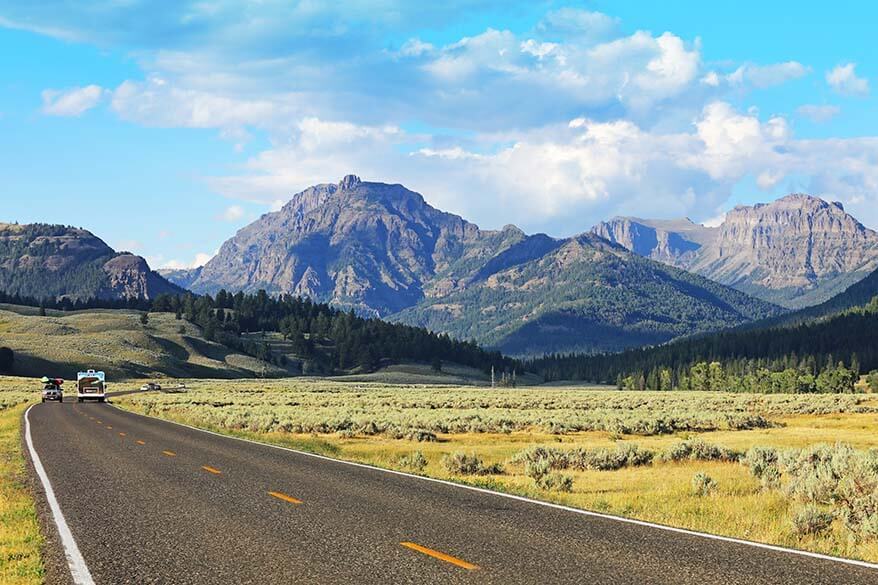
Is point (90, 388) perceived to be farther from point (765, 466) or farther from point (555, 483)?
point (765, 466)

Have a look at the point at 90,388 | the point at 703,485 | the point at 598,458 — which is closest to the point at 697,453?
the point at 598,458

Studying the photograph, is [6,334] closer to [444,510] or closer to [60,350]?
[60,350]

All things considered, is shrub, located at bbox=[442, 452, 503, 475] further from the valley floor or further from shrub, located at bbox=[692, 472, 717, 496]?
shrub, located at bbox=[692, 472, 717, 496]

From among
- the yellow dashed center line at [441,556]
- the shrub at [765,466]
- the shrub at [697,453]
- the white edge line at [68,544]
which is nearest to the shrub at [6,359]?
the white edge line at [68,544]

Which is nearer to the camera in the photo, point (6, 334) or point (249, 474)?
point (249, 474)

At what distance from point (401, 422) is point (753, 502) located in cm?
3149

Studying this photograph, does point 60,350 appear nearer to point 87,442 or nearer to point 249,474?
point 87,442

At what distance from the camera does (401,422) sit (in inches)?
1902

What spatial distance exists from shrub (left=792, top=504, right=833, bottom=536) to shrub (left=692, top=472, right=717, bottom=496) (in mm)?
5354

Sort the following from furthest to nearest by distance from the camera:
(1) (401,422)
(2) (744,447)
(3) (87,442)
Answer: (1) (401,422) → (2) (744,447) → (3) (87,442)

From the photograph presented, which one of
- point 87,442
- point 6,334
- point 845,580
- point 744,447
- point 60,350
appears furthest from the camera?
point 6,334

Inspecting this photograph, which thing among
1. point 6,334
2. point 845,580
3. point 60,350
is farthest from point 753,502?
point 6,334

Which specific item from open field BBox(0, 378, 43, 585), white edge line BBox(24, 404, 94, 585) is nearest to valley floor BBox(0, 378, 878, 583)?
open field BBox(0, 378, 43, 585)

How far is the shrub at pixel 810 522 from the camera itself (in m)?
14.4
